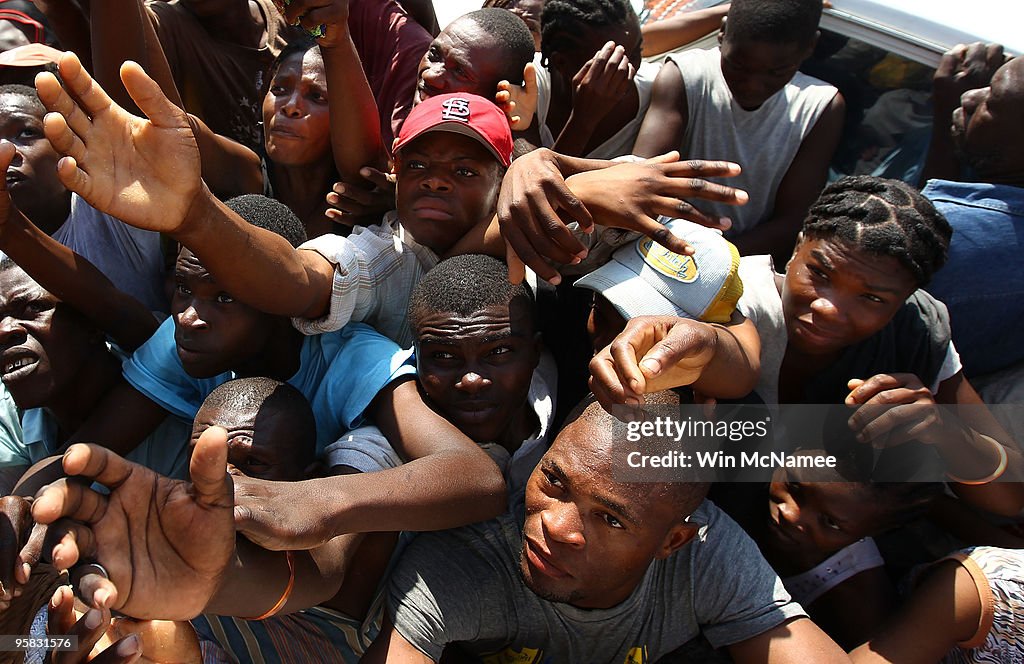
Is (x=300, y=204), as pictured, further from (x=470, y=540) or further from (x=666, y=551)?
(x=666, y=551)

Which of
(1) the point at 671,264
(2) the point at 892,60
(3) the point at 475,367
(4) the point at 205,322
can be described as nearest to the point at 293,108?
(4) the point at 205,322

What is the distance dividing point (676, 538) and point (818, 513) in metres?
0.51

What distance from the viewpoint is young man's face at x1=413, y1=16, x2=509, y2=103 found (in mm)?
2840

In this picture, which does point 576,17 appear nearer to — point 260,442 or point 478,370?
point 478,370

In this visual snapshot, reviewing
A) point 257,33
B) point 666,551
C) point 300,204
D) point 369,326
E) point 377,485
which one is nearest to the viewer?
point 377,485

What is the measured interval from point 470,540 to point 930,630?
1151 millimetres

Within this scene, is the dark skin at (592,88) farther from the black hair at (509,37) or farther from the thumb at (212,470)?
the thumb at (212,470)

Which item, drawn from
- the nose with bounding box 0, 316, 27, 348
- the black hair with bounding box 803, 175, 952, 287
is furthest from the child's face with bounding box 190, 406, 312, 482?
the black hair with bounding box 803, 175, 952, 287

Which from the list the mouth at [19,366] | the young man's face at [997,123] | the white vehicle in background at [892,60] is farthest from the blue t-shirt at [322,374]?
the white vehicle in background at [892,60]

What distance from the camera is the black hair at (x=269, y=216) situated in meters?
2.41

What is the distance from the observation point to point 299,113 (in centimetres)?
278

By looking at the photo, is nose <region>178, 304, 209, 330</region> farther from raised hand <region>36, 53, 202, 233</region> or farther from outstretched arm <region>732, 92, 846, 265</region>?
outstretched arm <region>732, 92, 846, 265</region>

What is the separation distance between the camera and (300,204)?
2959 millimetres

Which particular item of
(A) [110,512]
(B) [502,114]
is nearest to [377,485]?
(A) [110,512]
